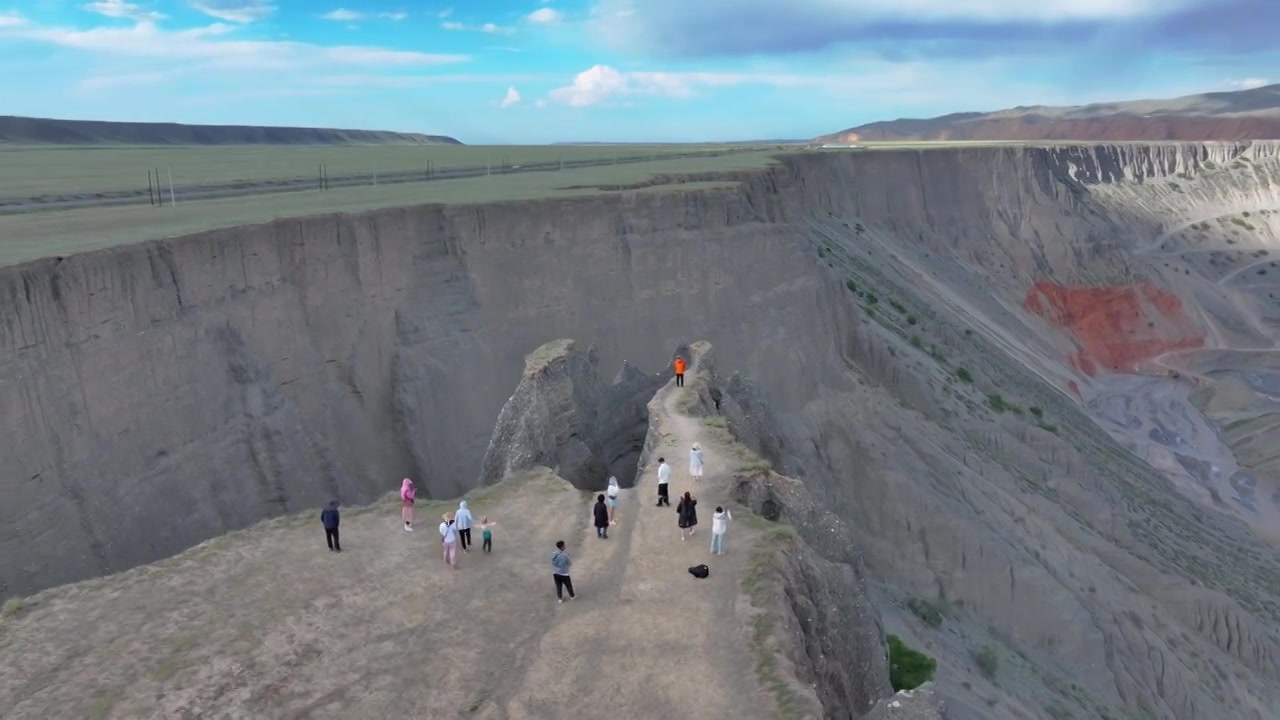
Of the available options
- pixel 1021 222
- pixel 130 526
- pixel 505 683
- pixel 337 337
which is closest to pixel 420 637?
pixel 505 683

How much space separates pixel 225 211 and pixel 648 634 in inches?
678

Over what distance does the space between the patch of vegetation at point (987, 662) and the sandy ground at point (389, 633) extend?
1134 cm

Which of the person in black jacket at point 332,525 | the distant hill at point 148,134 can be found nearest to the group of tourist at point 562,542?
the person in black jacket at point 332,525

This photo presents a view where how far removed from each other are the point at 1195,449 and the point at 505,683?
1984 inches

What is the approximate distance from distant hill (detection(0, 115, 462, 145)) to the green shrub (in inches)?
3122

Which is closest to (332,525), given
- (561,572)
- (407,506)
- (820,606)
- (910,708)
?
(407,506)

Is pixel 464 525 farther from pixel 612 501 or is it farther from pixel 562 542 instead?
pixel 612 501

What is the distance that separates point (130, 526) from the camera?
50.2ft

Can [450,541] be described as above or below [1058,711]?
above

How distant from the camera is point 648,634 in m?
10.5

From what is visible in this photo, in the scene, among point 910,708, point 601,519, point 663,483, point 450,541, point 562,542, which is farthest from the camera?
point 663,483

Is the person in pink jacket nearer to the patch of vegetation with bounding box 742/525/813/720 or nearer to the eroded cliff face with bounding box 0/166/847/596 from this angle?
the patch of vegetation with bounding box 742/525/813/720

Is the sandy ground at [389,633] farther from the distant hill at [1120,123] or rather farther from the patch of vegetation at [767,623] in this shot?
the distant hill at [1120,123]

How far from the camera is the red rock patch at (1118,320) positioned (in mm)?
64125
